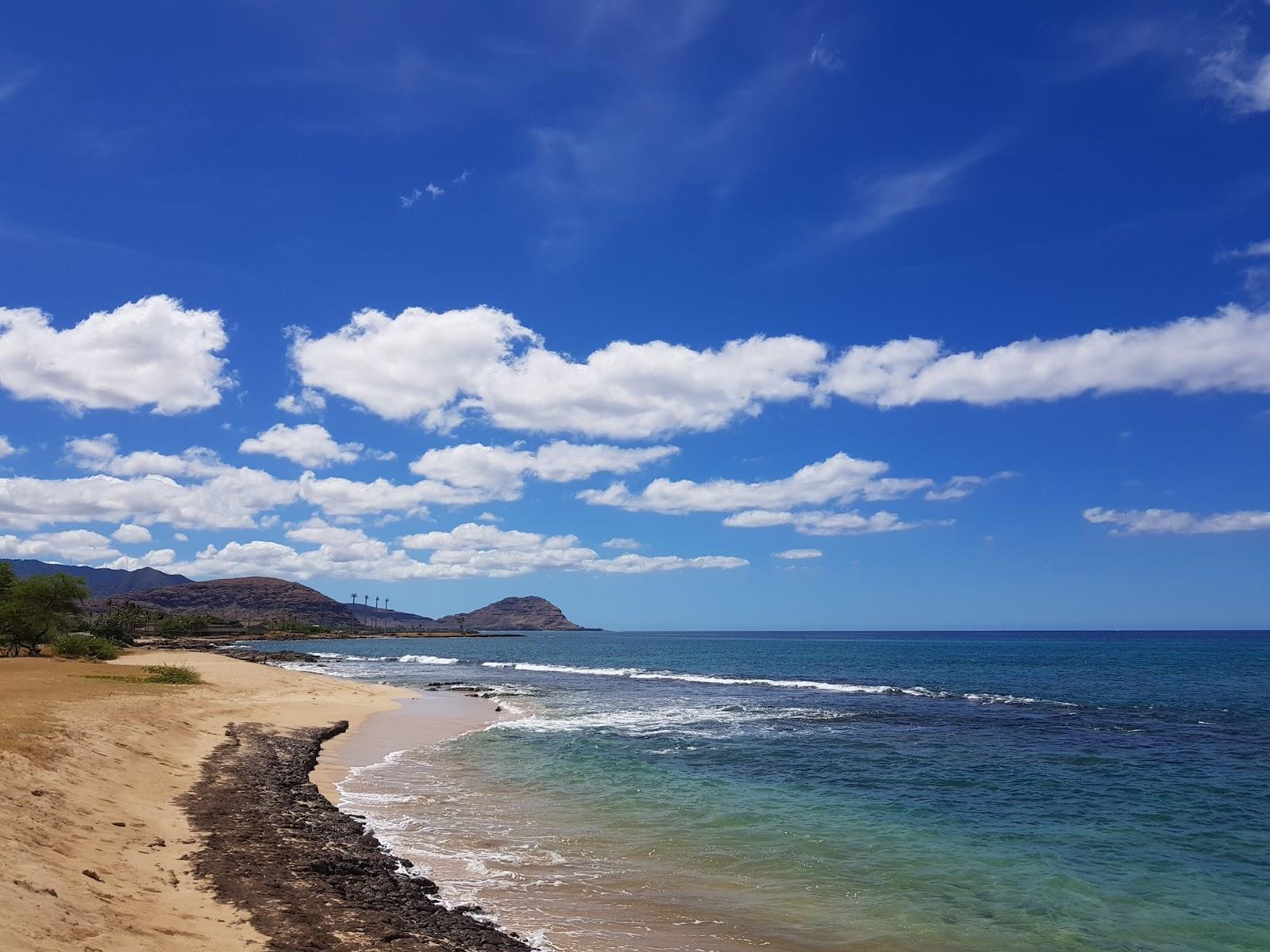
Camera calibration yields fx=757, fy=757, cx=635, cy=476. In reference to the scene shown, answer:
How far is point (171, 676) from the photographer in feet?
143

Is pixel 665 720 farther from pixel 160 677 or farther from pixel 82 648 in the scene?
pixel 82 648

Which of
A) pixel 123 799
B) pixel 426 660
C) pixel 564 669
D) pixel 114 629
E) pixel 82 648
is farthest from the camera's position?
pixel 426 660

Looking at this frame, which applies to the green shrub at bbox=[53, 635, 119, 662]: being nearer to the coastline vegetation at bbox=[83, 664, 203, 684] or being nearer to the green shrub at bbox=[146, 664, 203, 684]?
the coastline vegetation at bbox=[83, 664, 203, 684]

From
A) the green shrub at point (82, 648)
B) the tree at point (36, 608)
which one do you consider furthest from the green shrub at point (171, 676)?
the tree at point (36, 608)

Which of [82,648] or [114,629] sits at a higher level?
[82,648]

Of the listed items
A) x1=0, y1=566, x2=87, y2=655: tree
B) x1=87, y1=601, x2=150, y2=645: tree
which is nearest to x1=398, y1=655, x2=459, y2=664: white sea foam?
x1=87, y1=601, x2=150, y2=645: tree

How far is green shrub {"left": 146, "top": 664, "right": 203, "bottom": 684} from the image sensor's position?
1658 inches

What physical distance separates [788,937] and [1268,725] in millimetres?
40174

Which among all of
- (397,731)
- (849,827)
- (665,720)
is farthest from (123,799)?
(665,720)

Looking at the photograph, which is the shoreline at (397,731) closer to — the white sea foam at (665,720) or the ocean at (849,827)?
the ocean at (849,827)

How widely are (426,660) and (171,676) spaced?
245ft

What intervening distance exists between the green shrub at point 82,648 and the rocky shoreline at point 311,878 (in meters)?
46.8

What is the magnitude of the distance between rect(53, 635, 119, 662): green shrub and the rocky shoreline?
46.8 meters

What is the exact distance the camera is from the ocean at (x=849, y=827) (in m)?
13.1
